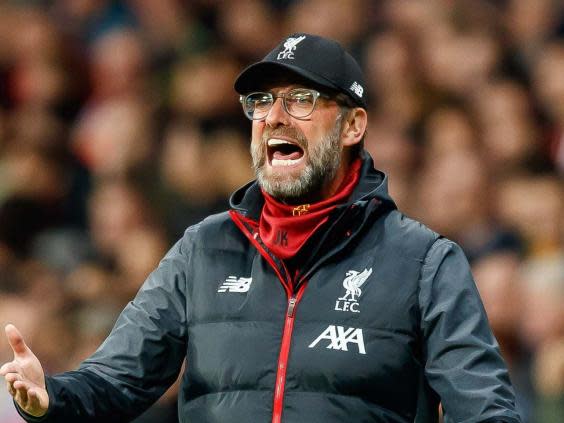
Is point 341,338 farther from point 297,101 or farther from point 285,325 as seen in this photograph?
point 297,101

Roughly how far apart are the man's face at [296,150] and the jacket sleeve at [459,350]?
0.44 metres

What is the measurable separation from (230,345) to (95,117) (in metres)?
5.32

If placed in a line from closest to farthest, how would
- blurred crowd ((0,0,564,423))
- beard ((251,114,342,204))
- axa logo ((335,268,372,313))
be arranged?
axa logo ((335,268,372,313))
beard ((251,114,342,204))
blurred crowd ((0,0,564,423))

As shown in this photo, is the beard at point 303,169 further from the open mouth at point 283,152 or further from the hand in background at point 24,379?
the hand in background at point 24,379

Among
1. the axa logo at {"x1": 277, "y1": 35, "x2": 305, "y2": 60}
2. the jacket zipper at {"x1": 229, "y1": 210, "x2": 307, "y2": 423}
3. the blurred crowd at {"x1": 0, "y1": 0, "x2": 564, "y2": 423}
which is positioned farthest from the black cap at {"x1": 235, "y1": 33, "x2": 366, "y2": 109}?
the blurred crowd at {"x1": 0, "y1": 0, "x2": 564, "y2": 423}

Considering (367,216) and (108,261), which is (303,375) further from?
(108,261)

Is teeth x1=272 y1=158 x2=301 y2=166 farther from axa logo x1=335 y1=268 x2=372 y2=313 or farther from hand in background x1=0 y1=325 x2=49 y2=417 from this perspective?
hand in background x1=0 y1=325 x2=49 y2=417

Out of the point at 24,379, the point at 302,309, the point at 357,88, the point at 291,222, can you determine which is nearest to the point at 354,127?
the point at 357,88

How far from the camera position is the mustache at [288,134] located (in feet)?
13.2

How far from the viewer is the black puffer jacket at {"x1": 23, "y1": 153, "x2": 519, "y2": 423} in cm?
371

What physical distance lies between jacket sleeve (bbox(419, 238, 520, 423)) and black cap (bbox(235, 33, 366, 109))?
1.94 ft

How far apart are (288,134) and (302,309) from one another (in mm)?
532

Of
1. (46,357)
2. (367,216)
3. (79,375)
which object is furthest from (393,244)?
(46,357)

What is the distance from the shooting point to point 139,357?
3.93m
